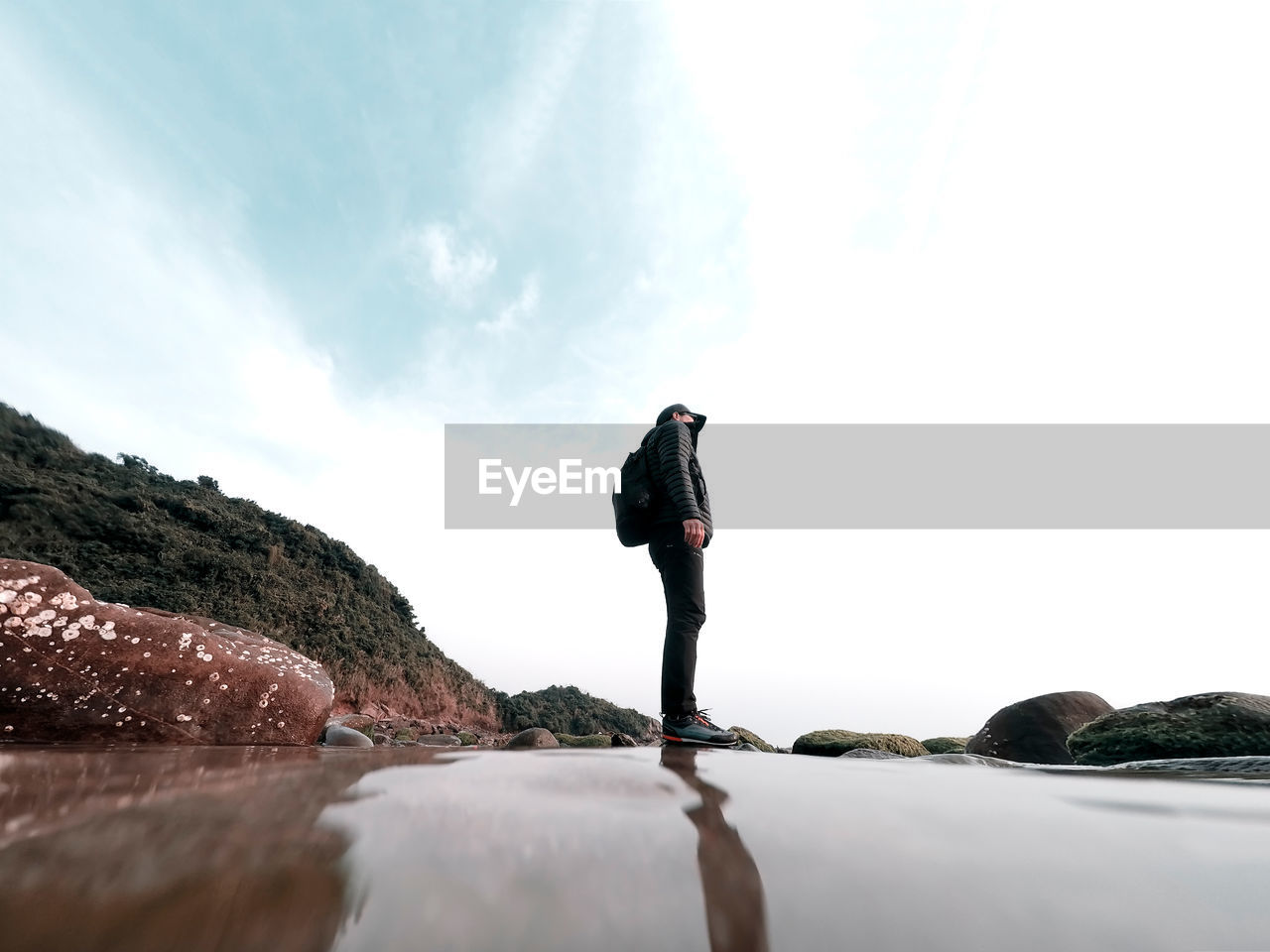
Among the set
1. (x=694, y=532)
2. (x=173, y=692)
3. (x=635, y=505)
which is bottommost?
(x=173, y=692)

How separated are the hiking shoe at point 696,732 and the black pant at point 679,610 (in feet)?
0.14

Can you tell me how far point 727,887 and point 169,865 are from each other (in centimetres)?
64

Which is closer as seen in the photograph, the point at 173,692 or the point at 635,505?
the point at 173,692

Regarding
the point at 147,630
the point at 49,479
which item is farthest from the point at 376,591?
the point at 147,630

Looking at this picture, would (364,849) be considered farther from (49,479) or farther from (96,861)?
(49,479)

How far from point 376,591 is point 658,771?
918 inches

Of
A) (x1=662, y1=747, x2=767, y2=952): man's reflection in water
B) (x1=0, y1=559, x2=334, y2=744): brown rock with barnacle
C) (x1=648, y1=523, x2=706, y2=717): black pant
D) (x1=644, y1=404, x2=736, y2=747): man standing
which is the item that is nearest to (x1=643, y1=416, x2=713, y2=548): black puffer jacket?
(x1=644, y1=404, x2=736, y2=747): man standing

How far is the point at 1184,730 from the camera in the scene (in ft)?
15.2

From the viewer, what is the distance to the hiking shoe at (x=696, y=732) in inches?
124

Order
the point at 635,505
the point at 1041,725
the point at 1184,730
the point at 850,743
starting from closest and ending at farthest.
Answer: the point at 635,505, the point at 1184,730, the point at 1041,725, the point at 850,743

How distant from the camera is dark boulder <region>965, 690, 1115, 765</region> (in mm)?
7039

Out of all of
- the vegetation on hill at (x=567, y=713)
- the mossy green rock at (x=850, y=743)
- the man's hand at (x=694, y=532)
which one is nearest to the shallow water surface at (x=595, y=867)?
the man's hand at (x=694, y=532)

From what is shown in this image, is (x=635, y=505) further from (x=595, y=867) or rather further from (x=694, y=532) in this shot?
(x=595, y=867)

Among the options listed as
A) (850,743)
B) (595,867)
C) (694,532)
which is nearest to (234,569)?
(850,743)
